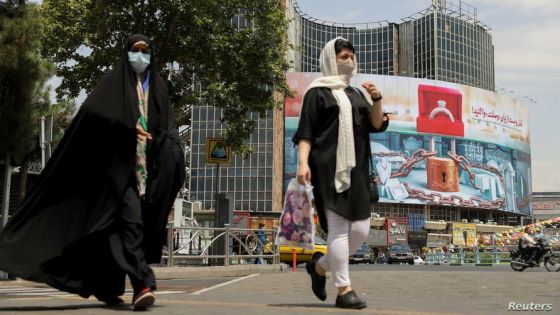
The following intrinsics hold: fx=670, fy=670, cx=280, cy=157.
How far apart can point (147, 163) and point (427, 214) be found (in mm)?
83231

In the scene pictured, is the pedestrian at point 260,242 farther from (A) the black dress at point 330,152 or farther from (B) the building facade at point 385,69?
(B) the building facade at point 385,69

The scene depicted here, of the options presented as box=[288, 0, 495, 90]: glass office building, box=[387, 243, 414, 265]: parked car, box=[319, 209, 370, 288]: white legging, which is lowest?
box=[387, 243, 414, 265]: parked car

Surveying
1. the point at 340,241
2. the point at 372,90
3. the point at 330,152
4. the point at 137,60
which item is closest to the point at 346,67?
the point at 372,90

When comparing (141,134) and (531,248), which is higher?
(141,134)

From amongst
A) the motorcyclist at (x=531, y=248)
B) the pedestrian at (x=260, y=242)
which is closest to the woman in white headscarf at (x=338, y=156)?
the pedestrian at (x=260, y=242)

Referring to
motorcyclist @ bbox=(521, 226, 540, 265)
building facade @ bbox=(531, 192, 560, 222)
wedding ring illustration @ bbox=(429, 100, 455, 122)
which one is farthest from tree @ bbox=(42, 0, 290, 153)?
building facade @ bbox=(531, 192, 560, 222)

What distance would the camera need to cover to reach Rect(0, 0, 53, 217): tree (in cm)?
1278

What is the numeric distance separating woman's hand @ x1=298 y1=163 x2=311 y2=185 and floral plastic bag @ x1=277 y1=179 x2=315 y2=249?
0.08m

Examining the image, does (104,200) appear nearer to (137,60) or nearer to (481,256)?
(137,60)

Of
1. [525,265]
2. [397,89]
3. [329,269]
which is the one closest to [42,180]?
[329,269]

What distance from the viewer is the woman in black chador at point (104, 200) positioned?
4078 mm

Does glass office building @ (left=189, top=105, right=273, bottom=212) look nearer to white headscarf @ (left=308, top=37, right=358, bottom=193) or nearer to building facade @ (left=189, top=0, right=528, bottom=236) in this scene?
building facade @ (left=189, top=0, right=528, bottom=236)

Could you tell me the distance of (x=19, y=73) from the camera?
42.7ft

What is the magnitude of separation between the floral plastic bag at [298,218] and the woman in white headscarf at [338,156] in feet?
0.27
